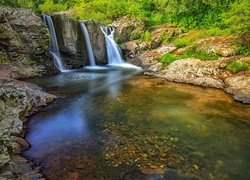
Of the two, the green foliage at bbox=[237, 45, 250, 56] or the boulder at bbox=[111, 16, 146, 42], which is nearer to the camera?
the green foliage at bbox=[237, 45, 250, 56]

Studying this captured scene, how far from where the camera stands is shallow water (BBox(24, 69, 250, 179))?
5.66 metres

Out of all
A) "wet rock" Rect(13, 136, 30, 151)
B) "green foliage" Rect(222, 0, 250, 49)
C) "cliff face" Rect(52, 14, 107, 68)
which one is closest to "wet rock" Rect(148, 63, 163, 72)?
"cliff face" Rect(52, 14, 107, 68)

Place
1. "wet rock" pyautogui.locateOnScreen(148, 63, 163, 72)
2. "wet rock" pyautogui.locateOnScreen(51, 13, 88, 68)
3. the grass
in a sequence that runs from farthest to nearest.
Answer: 1. the grass
2. "wet rock" pyautogui.locateOnScreen(51, 13, 88, 68)
3. "wet rock" pyautogui.locateOnScreen(148, 63, 163, 72)

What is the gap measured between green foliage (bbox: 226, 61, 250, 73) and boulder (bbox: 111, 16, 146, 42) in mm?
11399

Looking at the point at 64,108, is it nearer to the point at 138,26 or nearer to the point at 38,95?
the point at 38,95

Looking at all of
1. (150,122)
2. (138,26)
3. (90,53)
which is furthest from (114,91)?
(138,26)

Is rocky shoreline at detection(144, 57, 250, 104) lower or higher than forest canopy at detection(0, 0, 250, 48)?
lower

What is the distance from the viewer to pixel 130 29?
77.8 feet

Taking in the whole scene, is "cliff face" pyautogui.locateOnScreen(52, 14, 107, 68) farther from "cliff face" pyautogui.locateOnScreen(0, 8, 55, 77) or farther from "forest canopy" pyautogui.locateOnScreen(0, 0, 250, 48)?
"forest canopy" pyautogui.locateOnScreen(0, 0, 250, 48)

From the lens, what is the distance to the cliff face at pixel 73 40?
719 inches

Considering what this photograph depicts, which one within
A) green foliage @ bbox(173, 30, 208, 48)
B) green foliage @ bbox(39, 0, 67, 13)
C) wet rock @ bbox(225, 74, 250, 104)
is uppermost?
green foliage @ bbox(39, 0, 67, 13)

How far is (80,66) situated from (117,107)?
10.1 meters

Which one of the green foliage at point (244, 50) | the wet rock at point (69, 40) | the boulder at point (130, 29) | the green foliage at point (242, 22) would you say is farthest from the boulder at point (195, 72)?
the boulder at point (130, 29)

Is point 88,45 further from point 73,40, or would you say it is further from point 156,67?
point 156,67
